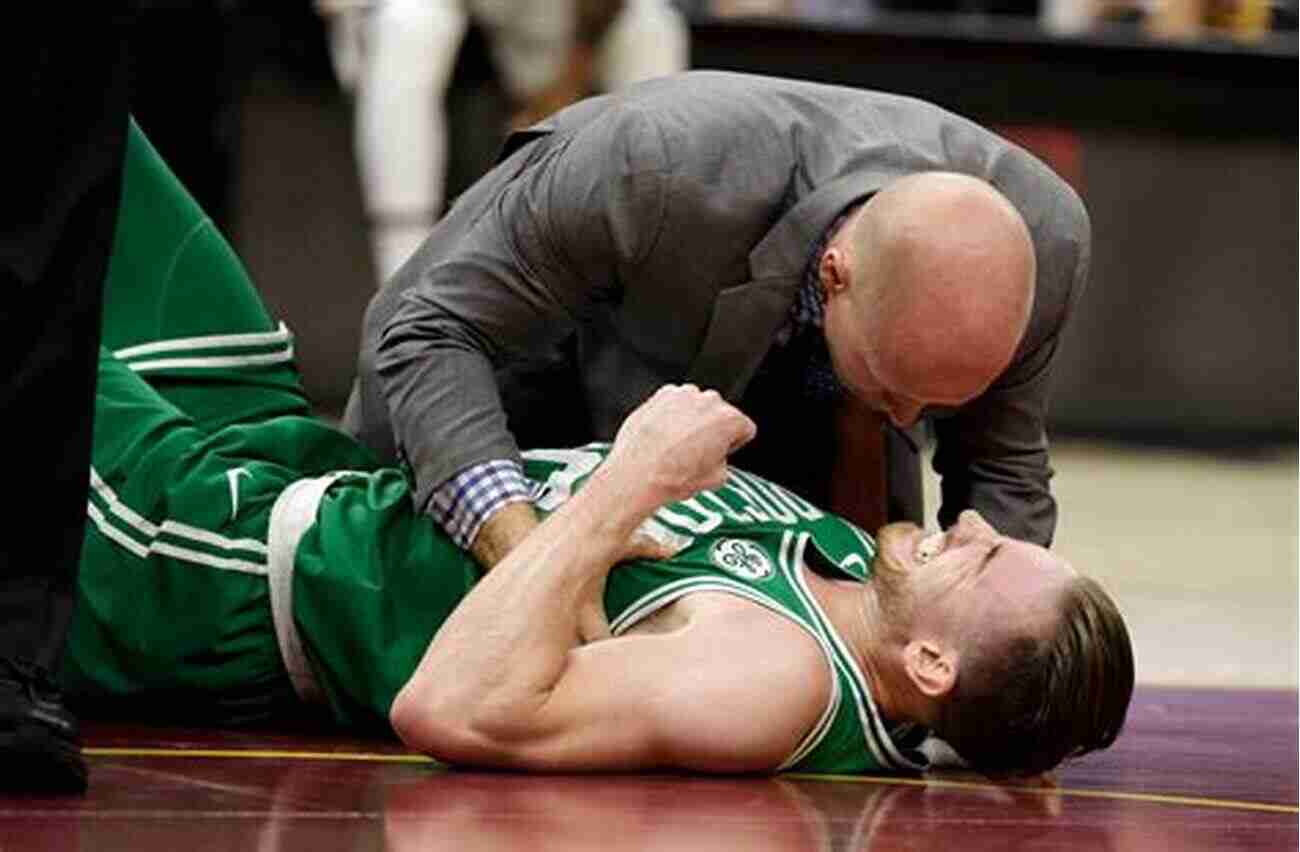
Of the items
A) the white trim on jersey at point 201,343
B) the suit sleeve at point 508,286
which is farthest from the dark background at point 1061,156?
the suit sleeve at point 508,286

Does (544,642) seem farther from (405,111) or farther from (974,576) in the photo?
(405,111)

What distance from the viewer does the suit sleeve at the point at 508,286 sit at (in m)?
4.76

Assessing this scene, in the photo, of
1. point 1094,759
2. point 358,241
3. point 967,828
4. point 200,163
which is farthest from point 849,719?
point 358,241

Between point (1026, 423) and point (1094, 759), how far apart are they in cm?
47

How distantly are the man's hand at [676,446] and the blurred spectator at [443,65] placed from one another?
212 inches

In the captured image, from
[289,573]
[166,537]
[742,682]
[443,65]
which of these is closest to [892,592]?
[742,682]

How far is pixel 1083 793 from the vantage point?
4762mm

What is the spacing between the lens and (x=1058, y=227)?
497 cm

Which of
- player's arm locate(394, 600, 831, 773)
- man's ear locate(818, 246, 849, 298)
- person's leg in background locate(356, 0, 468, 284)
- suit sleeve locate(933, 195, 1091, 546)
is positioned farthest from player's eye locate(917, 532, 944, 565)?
person's leg in background locate(356, 0, 468, 284)

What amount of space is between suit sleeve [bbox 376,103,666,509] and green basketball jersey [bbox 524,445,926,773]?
150mm

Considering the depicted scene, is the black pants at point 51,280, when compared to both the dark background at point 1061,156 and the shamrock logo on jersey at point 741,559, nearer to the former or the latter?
the shamrock logo on jersey at point 741,559

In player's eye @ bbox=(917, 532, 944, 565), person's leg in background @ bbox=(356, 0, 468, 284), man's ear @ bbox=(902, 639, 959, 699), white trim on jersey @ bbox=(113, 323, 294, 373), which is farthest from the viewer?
person's leg in background @ bbox=(356, 0, 468, 284)

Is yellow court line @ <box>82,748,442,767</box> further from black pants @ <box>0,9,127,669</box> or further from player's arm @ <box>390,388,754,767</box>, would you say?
black pants @ <box>0,9,127,669</box>

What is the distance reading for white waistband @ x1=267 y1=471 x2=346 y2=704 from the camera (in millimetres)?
4867
